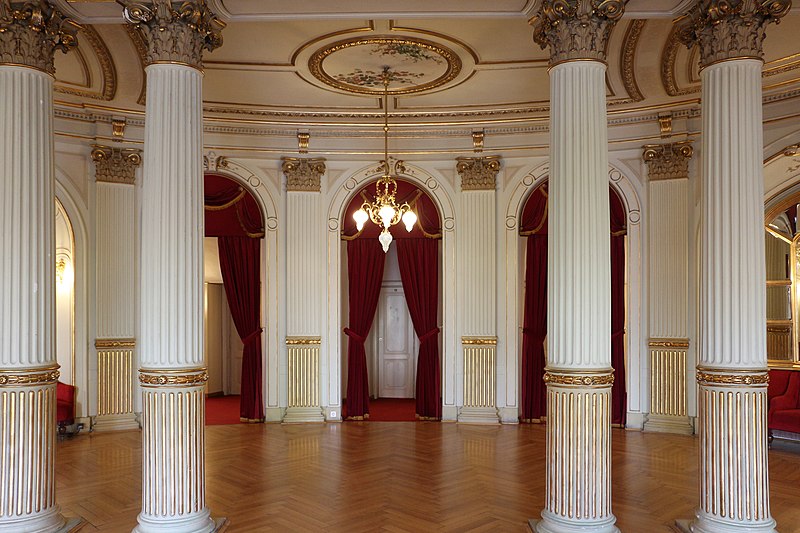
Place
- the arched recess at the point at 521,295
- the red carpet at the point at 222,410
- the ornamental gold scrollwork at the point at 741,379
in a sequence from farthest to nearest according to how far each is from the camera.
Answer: the red carpet at the point at 222,410
the arched recess at the point at 521,295
the ornamental gold scrollwork at the point at 741,379

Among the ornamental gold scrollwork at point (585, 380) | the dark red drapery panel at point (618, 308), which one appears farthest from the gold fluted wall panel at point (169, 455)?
the dark red drapery panel at point (618, 308)

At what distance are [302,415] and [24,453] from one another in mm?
4620

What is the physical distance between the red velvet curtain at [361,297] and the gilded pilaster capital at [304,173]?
101 cm

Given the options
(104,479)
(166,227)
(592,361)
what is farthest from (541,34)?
(104,479)

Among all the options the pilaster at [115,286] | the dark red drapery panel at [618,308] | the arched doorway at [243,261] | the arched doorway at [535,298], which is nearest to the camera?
the pilaster at [115,286]

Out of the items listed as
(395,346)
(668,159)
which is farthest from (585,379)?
(395,346)

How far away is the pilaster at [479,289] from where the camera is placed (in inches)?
357

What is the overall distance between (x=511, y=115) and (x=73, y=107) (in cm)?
531

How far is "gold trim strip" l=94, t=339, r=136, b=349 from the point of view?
333 inches

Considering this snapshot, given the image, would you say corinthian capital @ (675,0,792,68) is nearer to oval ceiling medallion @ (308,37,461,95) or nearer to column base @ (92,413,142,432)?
oval ceiling medallion @ (308,37,461,95)

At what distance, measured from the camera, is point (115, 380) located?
854 centimetres

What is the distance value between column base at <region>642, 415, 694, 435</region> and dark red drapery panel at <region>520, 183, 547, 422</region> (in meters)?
1.30

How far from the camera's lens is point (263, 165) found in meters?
9.26

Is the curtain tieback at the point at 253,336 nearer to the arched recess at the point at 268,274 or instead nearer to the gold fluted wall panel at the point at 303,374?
the arched recess at the point at 268,274
